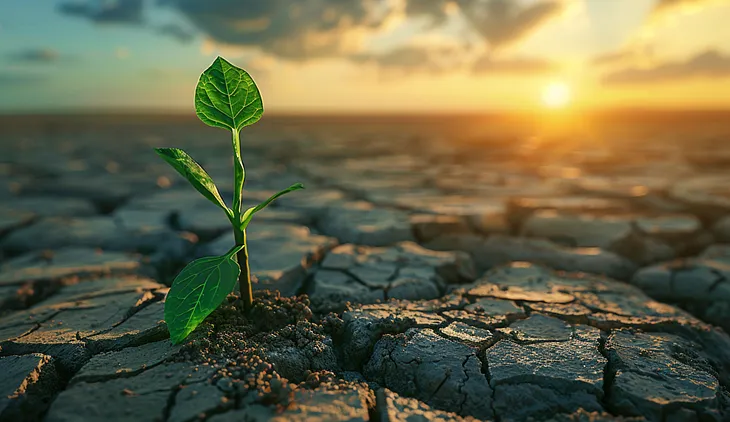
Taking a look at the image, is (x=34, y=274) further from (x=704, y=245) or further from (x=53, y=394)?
(x=704, y=245)

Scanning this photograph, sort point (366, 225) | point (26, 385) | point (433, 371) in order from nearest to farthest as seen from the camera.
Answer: point (26, 385), point (433, 371), point (366, 225)

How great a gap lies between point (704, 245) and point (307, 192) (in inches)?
101

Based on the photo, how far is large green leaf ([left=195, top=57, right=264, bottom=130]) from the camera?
1.14m

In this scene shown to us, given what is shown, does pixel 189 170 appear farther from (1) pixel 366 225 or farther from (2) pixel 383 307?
(1) pixel 366 225

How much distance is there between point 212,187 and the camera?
1.18 metres

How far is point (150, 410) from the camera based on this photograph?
0.99 metres

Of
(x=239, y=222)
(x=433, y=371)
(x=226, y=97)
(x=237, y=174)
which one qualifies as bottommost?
(x=433, y=371)

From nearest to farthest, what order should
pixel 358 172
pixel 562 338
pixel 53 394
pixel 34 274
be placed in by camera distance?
pixel 53 394, pixel 562 338, pixel 34 274, pixel 358 172

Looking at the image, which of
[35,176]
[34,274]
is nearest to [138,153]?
[35,176]

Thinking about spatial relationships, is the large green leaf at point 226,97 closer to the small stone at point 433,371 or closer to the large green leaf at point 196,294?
the large green leaf at point 196,294

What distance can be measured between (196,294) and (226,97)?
1.51ft

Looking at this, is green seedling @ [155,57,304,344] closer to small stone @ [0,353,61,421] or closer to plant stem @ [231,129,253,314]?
plant stem @ [231,129,253,314]

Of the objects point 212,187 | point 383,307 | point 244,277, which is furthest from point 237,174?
point 383,307

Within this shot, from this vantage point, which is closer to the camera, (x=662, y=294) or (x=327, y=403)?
(x=327, y=403)
